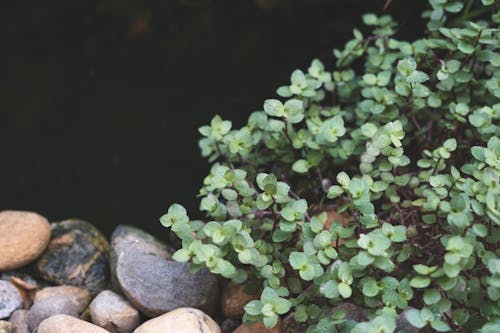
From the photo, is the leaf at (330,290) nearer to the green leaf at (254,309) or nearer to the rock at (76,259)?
→ the green leaf at (254,309)

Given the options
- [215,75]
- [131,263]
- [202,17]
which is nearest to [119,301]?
[131,263]

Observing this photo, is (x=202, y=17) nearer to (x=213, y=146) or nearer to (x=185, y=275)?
(x=213, y=146)

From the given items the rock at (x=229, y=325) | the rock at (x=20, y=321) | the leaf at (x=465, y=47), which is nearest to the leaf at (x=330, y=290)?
the rock at (x=229, y=325)

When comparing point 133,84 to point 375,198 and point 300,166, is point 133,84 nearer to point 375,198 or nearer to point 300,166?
point 300,166

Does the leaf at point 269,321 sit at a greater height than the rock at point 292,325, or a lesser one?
greater

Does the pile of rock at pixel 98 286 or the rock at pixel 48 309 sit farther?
the rock at pixel 48 309

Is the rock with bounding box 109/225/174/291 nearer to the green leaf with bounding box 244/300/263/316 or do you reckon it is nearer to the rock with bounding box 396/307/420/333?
the green leaf with bounding box 244/300/263/316

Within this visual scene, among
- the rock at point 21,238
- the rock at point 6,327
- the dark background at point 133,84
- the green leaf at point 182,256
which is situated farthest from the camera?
the dark background at point 133,84
